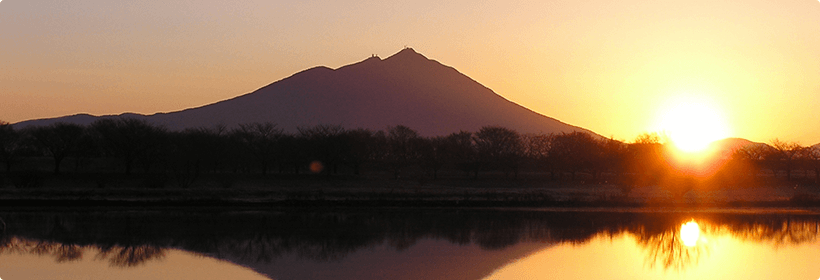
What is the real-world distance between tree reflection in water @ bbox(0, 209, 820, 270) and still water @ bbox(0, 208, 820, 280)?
45 mm

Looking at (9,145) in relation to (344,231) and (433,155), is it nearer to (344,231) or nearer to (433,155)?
(433,155)

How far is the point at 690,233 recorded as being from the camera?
27578 millimetres

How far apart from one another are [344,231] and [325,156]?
38.8m

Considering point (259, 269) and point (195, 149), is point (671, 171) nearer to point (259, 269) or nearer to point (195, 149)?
point (195, 149)

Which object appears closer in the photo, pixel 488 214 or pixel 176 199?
pixel 488 214

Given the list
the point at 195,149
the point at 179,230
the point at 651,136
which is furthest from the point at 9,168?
the point at 651,136

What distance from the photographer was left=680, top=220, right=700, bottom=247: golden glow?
24.8 m

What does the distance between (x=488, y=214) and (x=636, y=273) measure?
15214 mm

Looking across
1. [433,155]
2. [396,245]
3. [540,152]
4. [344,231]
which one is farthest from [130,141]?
[540,152]

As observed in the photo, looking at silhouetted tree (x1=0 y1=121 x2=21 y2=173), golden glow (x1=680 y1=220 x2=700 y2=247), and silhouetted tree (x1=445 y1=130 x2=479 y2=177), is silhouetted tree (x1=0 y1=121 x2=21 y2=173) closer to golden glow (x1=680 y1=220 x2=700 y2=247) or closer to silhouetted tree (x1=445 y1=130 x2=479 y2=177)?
silhouetted tree (x1=445 y1=130 x2=479 y2=177)

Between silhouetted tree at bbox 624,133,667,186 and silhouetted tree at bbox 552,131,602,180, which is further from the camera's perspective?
silhouetted tree at bbox 552,131,602,180

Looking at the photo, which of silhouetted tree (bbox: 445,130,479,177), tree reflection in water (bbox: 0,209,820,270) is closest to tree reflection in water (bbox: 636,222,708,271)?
tree reflection in water (bbox: 0,209,820,270)

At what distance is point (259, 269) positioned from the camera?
18703 mm

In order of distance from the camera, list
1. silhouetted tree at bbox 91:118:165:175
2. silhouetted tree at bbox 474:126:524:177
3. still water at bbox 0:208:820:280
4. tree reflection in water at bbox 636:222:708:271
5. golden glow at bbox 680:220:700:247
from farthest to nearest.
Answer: silhouetted tree at bbox 474:126:524:177
silhouetted tree at bbox 91:118:165:175
golden glow at bbox 680:220:700:247
tree reflection in water at bbox 636:222:708:271
still water at bbox 0:208:820:280
